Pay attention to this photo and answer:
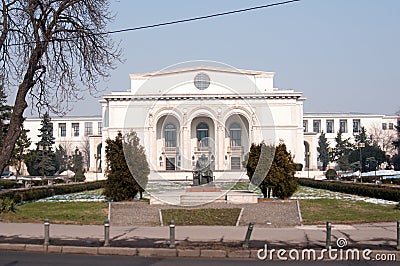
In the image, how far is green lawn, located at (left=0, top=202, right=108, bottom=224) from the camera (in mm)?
19867

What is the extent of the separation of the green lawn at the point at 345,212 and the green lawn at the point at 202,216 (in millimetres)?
2771

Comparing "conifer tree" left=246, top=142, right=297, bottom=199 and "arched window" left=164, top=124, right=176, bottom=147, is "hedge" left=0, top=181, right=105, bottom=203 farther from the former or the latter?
"arched window" left=164, top=124, right=176, bottom=147

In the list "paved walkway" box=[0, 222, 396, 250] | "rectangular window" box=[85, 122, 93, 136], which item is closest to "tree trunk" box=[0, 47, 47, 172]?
"paved walkway" box=[0, 222, 396, 250]

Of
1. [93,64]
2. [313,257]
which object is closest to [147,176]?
[93,64]

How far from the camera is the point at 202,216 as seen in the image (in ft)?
66.1

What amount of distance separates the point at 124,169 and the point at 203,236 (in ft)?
Result: 32.4

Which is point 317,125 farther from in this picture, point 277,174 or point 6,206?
point 6,206

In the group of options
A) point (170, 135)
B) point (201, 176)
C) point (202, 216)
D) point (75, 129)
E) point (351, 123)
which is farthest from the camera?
point (351, 123)

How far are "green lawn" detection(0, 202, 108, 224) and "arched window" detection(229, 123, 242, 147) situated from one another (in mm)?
40574

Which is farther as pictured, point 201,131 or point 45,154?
point 201,131

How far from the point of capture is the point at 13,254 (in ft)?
40.4

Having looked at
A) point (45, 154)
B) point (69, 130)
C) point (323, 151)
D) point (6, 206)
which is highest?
point (69, 130)

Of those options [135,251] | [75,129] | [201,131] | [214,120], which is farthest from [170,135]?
[75,129]

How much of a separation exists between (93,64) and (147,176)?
7.73 m
